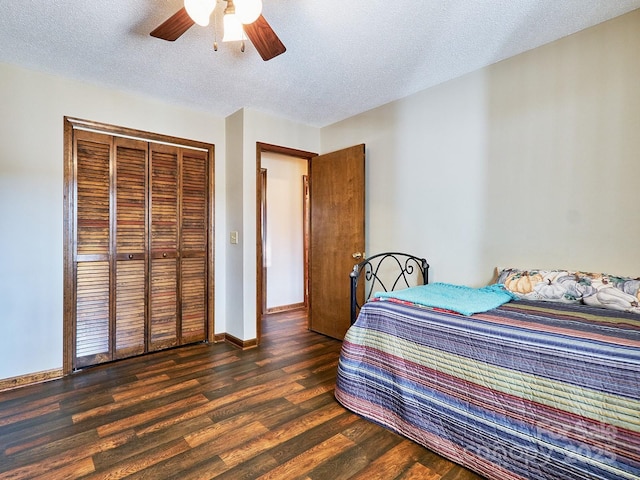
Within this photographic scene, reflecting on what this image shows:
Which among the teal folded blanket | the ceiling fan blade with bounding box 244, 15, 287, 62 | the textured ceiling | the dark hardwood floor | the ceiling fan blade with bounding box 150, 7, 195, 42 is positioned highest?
the textured ceiling

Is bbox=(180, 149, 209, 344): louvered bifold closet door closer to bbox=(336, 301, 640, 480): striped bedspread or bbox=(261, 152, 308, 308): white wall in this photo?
bbox=(261, 152, 308, 308): white wall

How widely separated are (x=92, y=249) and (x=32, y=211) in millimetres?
504

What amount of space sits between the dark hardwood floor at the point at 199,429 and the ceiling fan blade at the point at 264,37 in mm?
2206

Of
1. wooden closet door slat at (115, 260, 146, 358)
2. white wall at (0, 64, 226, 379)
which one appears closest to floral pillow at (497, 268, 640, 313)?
wooden closet door slat at (115, 260, 146, 358)

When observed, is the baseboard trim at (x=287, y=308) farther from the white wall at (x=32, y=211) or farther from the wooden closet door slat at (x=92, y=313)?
the white wall at (x=32, y=211)

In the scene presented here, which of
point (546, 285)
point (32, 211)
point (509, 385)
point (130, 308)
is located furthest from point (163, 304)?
point (546, 285)

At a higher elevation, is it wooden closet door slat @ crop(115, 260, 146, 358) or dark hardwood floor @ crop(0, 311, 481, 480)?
wooden closet door slat @ crop(115, 260, 146, 358)

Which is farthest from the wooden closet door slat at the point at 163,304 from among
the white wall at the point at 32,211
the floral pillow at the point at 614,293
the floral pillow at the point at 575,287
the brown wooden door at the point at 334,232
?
the floral pillow at the point at 614,293

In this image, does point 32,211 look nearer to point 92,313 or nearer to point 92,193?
point 92,193

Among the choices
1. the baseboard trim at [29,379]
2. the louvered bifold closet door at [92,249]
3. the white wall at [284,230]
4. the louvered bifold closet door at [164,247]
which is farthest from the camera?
the white wall at [284,230]

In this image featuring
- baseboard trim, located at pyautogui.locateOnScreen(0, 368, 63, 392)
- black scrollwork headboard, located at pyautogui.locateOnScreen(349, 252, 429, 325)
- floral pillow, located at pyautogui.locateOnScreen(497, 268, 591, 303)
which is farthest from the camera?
black scrollwork headboard, located at pyautogui.locateOnScreen(349, 252, 429, 325)

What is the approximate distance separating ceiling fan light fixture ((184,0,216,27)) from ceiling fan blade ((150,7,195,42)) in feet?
0.40

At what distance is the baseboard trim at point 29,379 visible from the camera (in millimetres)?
2499

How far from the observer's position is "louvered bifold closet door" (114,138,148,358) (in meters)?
3.03
